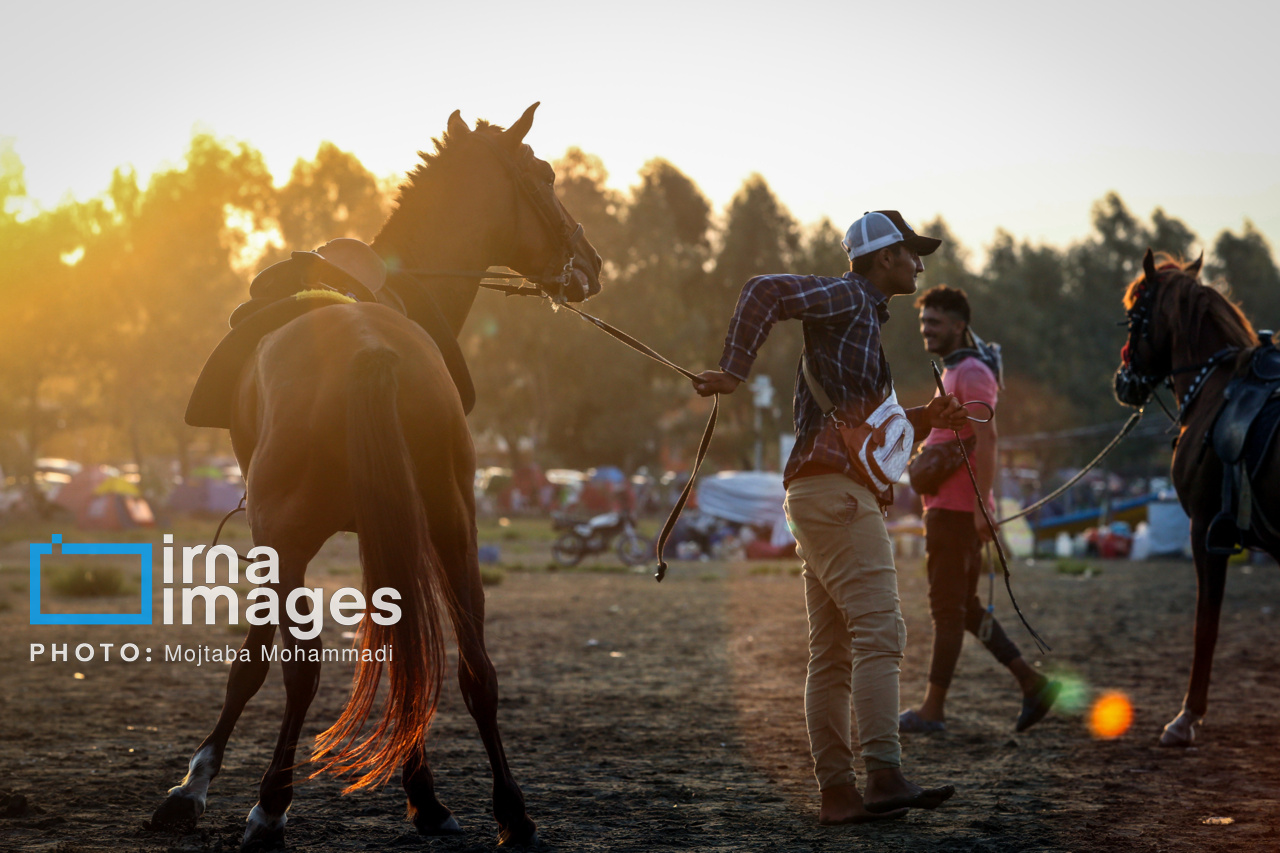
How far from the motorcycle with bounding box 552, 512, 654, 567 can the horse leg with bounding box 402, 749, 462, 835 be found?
63.8ft

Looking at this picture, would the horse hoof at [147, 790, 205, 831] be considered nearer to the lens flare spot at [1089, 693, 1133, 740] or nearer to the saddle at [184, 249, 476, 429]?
the saddle at [184, 249, 476, 429]

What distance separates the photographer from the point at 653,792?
4.99 meters

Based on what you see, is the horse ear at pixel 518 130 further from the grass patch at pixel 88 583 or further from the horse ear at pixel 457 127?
the grass patch at pixel 88 583

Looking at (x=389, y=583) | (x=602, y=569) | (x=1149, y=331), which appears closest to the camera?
(x=389, y=583)

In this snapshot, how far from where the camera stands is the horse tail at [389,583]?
12.4 ft

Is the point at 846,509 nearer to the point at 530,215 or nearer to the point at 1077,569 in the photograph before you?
the point at 530,215

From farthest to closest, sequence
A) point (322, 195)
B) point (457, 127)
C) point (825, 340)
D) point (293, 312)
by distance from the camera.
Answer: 1. point (322, 195)
2. point (457, 127)
3. point (293, 312)
4. point (825, 340)

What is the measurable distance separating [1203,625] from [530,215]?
4.15m

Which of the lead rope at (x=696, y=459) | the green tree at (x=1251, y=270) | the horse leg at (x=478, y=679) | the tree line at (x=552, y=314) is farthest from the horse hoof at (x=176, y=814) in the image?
the green tree at (x=1251, y=270)

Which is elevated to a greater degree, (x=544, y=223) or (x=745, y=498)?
(x=544, y=223)

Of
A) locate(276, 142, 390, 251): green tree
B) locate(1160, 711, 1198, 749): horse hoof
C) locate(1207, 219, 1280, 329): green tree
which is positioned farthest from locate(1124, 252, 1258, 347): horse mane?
locate(1207, 219, 1280, 329): green tree

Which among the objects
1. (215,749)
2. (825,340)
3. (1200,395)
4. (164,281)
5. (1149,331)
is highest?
(164,281)

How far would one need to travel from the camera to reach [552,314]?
36.0 meters

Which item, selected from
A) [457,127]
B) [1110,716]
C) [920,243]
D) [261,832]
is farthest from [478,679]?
[1110,716]
